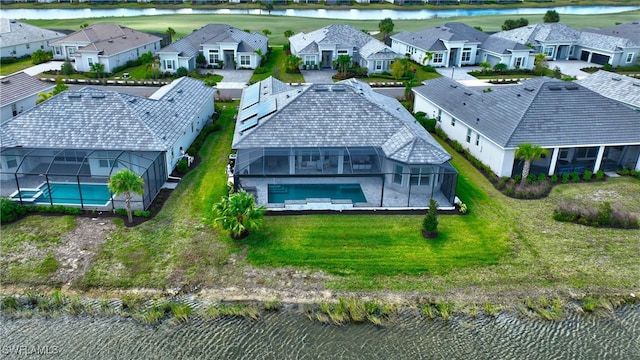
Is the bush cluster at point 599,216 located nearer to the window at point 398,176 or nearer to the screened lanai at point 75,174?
the window at point 398,176

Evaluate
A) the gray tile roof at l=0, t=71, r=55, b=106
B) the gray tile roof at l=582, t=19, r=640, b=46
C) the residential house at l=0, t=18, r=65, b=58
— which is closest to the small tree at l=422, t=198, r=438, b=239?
the gray tile roof at l=0, t=71, r=55, b=106

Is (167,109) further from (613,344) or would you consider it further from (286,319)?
(613,344)

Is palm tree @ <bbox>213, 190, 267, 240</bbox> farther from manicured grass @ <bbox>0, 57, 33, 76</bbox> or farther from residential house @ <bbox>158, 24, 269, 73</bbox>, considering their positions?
manicured grass @ <bbox>0, 57, 33, 76</bbox>

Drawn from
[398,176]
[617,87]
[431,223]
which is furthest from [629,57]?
[431,223]

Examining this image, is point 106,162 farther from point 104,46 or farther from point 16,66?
point 16,66

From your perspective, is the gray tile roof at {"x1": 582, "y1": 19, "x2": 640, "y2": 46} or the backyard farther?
the gray tile roof at {"x1": 582, "y1": 19, "x2": 640, "y2": 46}

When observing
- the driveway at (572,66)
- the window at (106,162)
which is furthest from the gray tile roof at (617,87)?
the window at (106,162)
